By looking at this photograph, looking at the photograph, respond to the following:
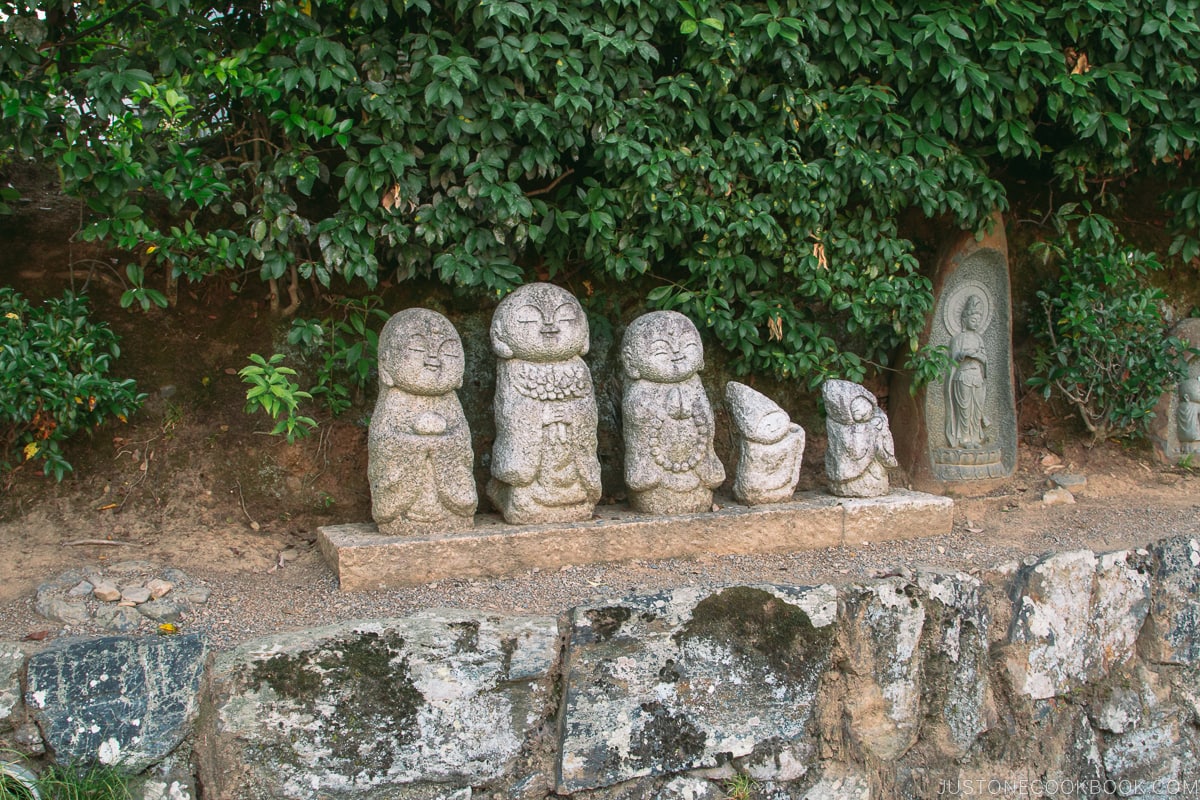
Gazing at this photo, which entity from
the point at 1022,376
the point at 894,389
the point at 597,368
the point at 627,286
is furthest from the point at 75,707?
the point at 1022,376

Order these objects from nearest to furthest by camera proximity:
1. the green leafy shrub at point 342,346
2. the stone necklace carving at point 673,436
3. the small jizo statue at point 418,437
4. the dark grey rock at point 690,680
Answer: the dark grey rock at point 690,680
the small jizo statue at point 418,437
the stone necklace carving at point 673,436
the green leafy shrub at point 342,346

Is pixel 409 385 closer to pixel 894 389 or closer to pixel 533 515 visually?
pixel 533 515

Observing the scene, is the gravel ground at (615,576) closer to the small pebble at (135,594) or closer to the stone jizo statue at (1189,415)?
the small pebble at (135,594)

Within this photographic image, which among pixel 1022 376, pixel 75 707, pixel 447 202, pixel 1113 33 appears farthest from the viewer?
pixel 1022 376

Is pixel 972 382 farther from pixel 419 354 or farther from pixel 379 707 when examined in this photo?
pixel 379 707

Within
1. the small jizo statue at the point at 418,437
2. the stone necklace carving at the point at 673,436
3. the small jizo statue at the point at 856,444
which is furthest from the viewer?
the small jizo statue at the point at 856,444

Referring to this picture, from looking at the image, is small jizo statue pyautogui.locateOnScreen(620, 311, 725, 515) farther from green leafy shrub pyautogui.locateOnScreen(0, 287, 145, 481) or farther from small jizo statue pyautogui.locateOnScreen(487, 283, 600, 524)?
green leafy shrub pyautogui.locateOnScreen(0, 287, 145, 481)

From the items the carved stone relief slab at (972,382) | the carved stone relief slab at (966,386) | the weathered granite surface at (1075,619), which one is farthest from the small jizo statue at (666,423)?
the carved stone relief slab at (972,382)

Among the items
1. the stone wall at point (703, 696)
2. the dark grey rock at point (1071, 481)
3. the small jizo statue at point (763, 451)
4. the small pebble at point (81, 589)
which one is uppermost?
the small jizo statue at point (763, 451)

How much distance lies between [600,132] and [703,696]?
103 inches

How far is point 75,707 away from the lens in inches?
147

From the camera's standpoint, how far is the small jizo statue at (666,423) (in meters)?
5.07

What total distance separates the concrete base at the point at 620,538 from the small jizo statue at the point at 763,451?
8 cm

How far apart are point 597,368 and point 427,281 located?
1014mm
